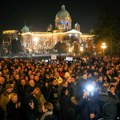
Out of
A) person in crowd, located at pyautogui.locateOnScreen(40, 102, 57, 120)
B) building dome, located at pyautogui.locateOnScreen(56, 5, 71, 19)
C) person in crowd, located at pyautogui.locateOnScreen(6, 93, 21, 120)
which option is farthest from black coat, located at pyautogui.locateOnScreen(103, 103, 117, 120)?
building dome, located at pyautogui.locateOnScreen(56, 5, 71, 19)

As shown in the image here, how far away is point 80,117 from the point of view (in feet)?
34.5

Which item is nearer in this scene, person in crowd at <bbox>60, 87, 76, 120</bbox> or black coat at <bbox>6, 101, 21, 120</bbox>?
black coat at <bbox>6, 101, 21, 120</bbox>

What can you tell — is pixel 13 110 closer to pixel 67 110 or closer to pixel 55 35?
pixel 67 110

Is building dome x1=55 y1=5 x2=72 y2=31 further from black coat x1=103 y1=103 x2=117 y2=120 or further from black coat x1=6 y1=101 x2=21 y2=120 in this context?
black coat x1=6 y1=101 x2=21 y2=120

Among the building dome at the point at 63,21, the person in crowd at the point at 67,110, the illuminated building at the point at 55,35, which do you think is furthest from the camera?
the building dome at the point at 63,21

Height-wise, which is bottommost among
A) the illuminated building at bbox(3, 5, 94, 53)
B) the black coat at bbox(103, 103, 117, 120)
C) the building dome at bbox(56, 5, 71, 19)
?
the black coat at bbox(103, 103, 117, 120)

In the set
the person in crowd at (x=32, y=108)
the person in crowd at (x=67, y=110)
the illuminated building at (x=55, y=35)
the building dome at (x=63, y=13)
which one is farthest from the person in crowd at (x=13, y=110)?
the building dome at (x=63, y=13)

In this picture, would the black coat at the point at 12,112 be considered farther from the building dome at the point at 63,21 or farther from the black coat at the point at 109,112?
the building dome at the point at 63,21

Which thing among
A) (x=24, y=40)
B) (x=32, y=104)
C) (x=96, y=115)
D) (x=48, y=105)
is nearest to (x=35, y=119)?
(x=32, y=104)

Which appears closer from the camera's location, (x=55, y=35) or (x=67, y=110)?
(x=67, y=110)

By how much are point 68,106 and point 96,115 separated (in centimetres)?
97

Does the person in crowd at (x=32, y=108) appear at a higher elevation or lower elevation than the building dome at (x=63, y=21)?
lower

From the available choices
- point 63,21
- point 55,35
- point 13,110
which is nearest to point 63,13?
point 63,21

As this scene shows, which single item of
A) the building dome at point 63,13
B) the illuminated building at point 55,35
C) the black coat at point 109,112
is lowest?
the black coat at point 109,112
